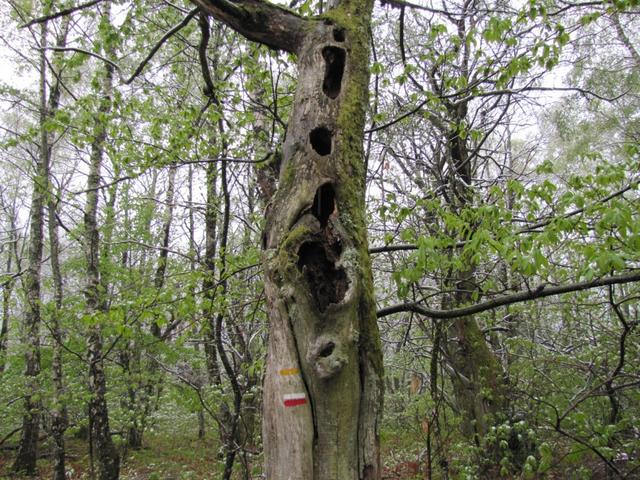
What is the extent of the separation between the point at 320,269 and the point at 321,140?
65cm

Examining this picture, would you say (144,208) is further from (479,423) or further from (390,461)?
(479,423)

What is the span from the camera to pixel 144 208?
33.2ft

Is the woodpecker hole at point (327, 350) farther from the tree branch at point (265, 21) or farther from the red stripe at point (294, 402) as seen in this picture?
the tree branch at point (265, 21)

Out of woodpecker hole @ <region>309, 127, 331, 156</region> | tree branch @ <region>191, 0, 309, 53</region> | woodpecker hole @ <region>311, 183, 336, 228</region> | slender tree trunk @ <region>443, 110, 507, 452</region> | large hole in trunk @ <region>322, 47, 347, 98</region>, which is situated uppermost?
tree branch @ <region>191, 0, 309, 53</region>

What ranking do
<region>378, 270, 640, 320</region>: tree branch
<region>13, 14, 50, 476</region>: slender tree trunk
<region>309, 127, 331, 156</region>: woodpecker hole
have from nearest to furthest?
<region>309, 127, 331, 156</region>: woodpecker hole → <region>378, 270, 640, 320</region>: tree branch → <region>13, 14, 50, 476</region>: slender tree trunk

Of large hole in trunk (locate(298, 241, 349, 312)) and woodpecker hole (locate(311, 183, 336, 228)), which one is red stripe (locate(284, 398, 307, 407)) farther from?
woodpecker hole (locate(311, 183, 336, 228))

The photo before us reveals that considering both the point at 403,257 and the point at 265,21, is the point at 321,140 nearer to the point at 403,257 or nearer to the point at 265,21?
the point at 265,21

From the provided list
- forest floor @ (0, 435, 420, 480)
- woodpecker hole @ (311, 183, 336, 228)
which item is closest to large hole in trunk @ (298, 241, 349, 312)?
woodpecker hole @ (311, 183, 336, 228)

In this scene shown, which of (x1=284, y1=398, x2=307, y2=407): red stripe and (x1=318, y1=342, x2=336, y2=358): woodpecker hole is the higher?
(x1=318, y1=342, x2=336, y2=358): woodpecker hole

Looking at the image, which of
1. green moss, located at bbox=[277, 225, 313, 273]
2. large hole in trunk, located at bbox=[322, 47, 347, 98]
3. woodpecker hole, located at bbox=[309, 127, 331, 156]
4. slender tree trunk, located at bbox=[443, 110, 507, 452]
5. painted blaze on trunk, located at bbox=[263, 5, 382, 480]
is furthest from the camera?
slender tree trunk, located at bbox=[443, 110, 507, 452]

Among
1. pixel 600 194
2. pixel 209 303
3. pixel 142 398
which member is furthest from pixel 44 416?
pixel 600 194

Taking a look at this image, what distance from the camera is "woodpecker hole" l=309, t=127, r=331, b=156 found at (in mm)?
1948

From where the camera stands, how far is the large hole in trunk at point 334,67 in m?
2.15

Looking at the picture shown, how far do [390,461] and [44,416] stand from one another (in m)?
7.32
